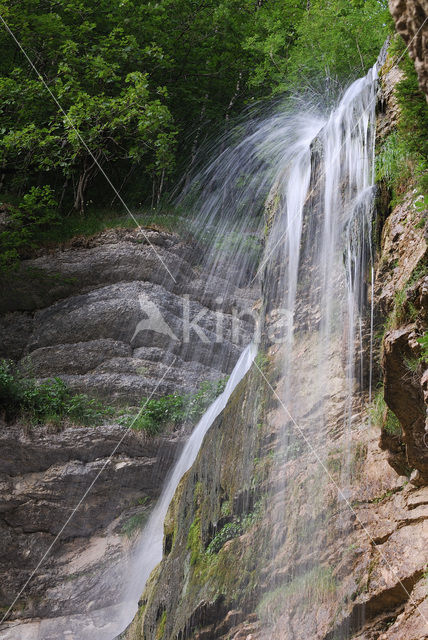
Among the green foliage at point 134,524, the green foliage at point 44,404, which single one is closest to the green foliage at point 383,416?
the green foliage at point 134,524

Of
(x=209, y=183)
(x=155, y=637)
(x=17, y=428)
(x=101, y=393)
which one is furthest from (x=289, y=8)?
(x=155, y=637)

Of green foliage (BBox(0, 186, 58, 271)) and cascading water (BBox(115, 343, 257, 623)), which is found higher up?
green foliage (BBox(0, 186, 58, 271))

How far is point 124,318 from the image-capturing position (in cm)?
1250

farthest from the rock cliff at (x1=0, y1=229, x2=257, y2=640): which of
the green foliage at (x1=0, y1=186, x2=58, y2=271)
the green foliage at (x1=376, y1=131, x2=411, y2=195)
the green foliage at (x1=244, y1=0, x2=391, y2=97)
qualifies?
the green foliage at (x1=376, y1=131, x2=411, y2=195)

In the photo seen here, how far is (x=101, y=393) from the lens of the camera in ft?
38.7

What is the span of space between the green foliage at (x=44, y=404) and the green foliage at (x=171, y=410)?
0.65m

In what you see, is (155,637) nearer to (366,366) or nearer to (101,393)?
(366,366)

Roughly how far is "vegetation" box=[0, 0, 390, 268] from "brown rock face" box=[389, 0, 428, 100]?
9.02m

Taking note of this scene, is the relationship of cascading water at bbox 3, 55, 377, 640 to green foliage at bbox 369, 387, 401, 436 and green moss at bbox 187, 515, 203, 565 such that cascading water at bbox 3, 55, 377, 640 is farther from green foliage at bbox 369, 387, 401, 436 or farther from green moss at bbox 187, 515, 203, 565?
green moss at bbox 187, 515, 203, 565

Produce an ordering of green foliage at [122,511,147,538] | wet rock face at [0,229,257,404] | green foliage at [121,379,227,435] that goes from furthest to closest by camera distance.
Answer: wet rock face at [0,229,257,404] → green foliage at [121,379,227,435] → green foliage at [122,511,147,538]

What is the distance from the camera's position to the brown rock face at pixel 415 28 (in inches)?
162

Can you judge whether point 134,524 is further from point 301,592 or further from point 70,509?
point 301,592

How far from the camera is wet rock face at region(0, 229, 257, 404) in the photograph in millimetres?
12086

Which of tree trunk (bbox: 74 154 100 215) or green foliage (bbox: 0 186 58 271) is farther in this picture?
tree trunk (bbox: 74 154 100 215)
